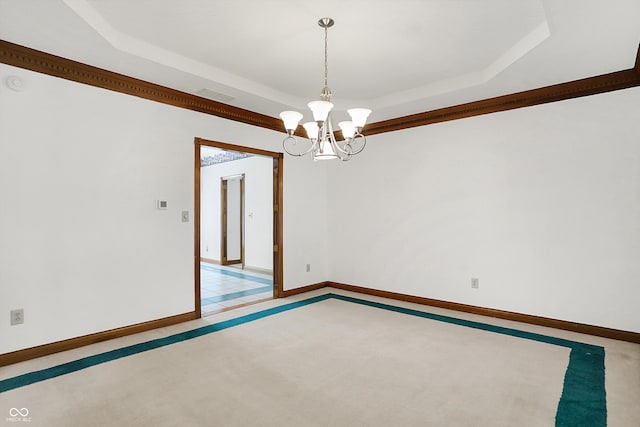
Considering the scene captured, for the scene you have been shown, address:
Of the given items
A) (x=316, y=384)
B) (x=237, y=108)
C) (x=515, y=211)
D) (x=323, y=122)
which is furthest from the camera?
(x=237, y=108)

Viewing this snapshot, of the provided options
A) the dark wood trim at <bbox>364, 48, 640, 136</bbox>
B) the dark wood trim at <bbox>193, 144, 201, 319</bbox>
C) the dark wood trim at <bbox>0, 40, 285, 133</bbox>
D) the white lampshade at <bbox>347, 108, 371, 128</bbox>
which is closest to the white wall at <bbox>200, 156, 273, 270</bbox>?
the dark wood trim at <bbox>0, 40, 285, 133</bbox>

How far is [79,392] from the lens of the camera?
239 centimetres

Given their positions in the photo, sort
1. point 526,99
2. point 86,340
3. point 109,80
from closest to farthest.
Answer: point 86,340 → point 109,80 → point 526,99

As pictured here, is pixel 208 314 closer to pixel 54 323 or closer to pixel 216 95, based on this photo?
pixel 54 323

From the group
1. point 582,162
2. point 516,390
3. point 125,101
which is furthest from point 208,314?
point 582,162

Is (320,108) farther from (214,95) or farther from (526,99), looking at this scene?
(526,99)

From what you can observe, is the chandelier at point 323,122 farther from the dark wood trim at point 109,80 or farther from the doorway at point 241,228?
the doorway at point 241,228

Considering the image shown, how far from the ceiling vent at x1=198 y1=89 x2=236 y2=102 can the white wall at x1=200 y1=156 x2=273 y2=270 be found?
2.65m

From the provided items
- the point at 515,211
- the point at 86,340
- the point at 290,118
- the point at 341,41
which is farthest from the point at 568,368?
the point at 86,340

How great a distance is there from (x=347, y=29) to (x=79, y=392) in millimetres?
3381

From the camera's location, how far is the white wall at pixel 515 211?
3.44 m

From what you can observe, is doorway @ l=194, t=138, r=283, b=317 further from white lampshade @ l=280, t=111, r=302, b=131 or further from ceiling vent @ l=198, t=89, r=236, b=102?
white lampshade @ l=280, t=111, r=302, b=131

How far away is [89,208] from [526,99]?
4.74m

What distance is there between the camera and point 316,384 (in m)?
2.53
